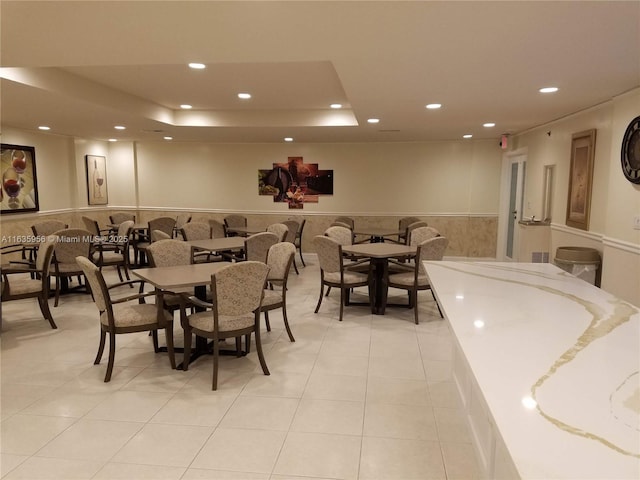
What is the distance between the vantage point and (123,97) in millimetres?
5461

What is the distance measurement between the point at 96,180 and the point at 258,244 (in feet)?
19.4

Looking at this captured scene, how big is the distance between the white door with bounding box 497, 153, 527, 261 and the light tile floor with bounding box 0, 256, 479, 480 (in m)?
4.14

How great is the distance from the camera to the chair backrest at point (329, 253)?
Answer: 4926mm

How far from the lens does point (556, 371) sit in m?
1.38

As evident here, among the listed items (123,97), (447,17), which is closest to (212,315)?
(447,17)

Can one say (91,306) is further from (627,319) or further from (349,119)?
(627,319)

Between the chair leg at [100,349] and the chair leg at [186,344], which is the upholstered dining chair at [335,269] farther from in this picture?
the chair leg at [100,349]

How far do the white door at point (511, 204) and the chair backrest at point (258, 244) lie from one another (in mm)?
4574

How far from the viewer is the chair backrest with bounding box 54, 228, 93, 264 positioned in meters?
5.51

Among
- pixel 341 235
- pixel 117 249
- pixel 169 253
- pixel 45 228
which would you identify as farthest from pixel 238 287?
pixel 45 228

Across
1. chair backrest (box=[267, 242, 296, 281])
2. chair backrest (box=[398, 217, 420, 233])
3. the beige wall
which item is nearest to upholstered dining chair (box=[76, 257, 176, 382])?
chair backrest (box=[267, 242, 296, 281])

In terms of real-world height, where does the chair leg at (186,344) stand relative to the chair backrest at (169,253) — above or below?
below

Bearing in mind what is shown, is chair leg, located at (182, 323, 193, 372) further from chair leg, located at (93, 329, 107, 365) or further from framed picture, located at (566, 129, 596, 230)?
framed picture, located at (566, 129, 596, 230)

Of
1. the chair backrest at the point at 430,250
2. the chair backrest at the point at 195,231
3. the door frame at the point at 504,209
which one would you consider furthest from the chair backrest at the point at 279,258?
the door frame at the point at 504,209
